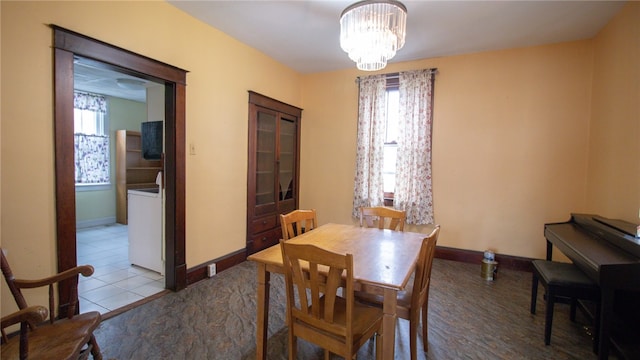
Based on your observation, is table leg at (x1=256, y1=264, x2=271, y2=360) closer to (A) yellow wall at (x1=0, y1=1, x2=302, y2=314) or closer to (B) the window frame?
(A) yellow wall at (x1=0, y1=1, x2=302, y2=314)

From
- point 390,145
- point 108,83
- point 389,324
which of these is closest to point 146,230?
point 389,324

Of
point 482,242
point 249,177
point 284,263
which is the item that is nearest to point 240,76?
point 249,177

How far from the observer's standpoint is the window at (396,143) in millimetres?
3932

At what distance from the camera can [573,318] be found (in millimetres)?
2438

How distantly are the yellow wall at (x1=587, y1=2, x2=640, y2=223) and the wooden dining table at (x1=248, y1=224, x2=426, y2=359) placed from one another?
1.89 metres

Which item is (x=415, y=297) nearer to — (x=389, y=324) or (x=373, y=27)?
(x=389, y=324)

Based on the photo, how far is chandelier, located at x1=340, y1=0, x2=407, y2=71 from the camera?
215 cm

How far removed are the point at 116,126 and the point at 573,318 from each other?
292 inches

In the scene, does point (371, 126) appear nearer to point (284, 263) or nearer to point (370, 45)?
point (370, 45)

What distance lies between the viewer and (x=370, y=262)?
1726 mm

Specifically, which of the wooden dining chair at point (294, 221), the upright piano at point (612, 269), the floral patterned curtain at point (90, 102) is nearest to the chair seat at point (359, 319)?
the wooden dining chair at point (294, 221)

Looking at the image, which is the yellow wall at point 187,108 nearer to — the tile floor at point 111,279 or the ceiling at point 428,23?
the ceiling at point 428,23

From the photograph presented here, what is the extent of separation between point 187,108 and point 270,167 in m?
1.55

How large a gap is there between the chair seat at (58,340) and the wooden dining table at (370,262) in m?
0.87
